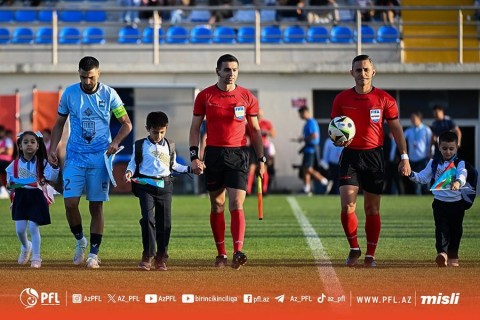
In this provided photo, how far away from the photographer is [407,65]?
32.2 m

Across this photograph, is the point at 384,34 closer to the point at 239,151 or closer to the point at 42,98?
the point at 42,98

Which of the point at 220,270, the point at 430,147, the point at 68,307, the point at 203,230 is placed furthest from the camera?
the point at 430,147

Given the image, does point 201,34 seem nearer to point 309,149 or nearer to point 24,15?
point 24,15

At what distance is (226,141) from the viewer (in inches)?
497

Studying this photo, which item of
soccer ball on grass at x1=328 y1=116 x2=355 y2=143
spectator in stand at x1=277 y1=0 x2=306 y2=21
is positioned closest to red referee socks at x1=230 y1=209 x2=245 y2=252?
soccer ball on grass at x1=328 y1=116 x2=355 y2=143

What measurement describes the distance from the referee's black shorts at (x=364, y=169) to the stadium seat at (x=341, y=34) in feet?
66.9

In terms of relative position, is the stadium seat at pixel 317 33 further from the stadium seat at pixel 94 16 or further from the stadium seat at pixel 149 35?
the stadium seat at pixel 94 16

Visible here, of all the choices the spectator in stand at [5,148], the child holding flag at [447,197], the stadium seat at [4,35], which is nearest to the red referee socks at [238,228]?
the child holding flag at [447,197]

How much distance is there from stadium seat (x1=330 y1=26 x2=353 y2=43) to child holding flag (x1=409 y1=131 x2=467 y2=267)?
20.3 meters

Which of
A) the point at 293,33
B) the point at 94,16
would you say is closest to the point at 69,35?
the point at 94,16

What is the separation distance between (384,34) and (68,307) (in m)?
25.3

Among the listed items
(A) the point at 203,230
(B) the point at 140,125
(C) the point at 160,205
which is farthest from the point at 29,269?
(B) the point at 140,125

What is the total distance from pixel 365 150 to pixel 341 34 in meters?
21.5

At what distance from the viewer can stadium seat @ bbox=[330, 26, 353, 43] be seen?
33094 mm
